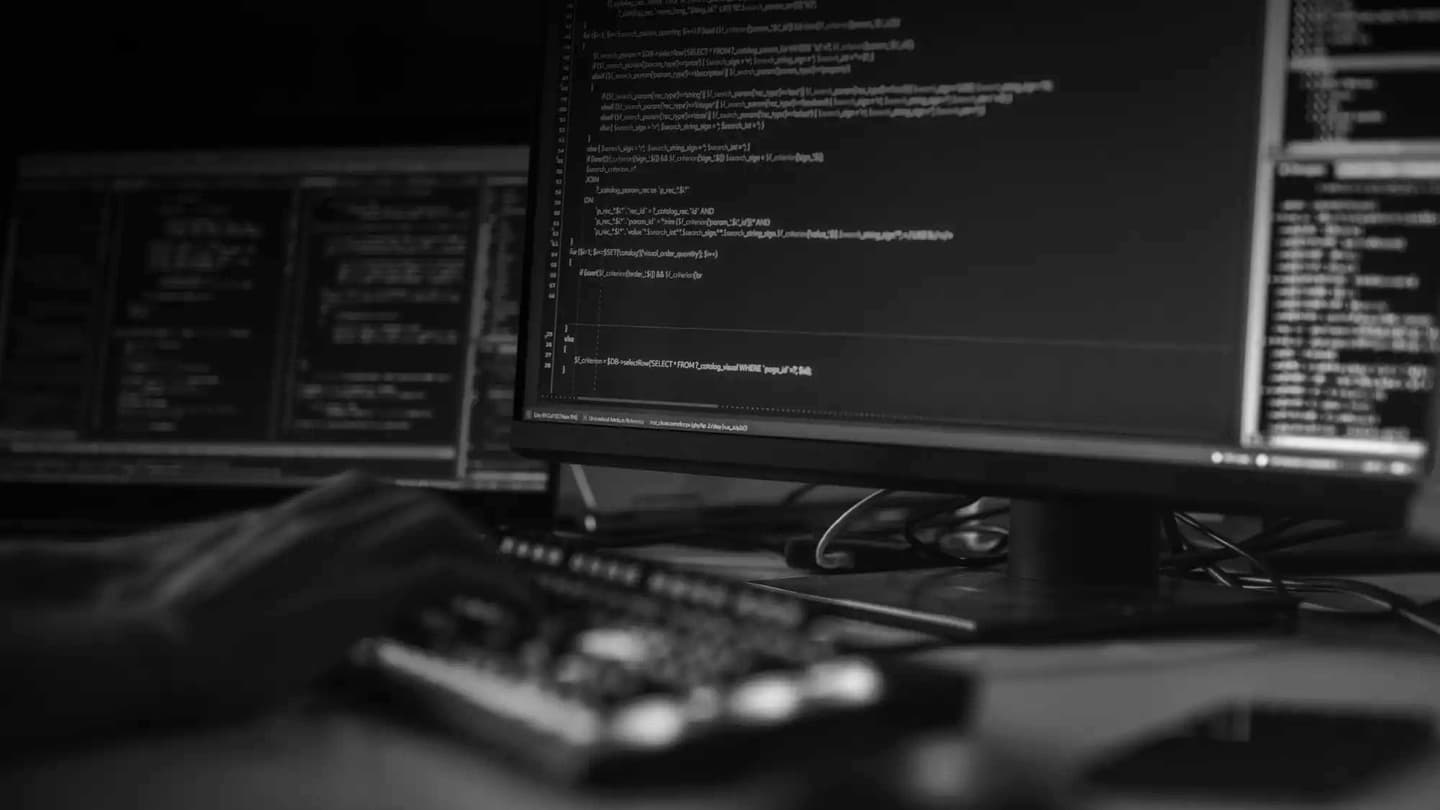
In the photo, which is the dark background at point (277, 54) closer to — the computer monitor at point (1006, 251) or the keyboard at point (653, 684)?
the computer monitor at point (1006, 251)

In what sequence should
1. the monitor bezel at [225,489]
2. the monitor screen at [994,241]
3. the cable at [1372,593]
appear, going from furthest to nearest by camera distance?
the monitor bezel at [225,489] < the cable at [1372,593] < the monitor screen at [994,241]

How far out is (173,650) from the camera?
0.43m

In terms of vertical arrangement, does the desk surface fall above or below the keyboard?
below

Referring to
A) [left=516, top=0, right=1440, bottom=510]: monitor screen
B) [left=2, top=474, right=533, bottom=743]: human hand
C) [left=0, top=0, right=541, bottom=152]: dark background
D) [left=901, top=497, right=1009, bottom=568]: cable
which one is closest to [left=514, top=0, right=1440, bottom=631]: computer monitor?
[left=516, top=0, right=1440, bottom=510]: monitor screen

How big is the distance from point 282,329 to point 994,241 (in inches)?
23.9

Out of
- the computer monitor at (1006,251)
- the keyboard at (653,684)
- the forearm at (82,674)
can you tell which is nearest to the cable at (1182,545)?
the computer monitor at (1006,251)

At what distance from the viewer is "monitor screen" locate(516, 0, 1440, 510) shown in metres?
0.60

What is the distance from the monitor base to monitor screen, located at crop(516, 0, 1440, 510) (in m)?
0.07

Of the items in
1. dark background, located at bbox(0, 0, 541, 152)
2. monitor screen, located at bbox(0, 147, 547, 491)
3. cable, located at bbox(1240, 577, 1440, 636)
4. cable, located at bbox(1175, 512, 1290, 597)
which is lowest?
cable, located at bbox(1240, 577, 1440, 636)

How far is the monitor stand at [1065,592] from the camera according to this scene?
0.65 meters

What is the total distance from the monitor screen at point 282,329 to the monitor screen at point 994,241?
7.6 inches

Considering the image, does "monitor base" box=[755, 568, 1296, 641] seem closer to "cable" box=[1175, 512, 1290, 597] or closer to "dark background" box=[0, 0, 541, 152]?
"cable" box=[1175, 512, 1290, 597]

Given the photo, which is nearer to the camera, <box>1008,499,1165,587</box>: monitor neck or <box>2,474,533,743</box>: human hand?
<box>2,474,533,743</box>: human hand

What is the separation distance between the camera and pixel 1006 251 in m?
0.69
